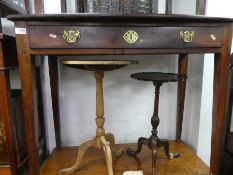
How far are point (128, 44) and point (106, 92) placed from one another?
2.23 feet

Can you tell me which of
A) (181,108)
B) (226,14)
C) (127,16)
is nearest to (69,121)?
(181,108)

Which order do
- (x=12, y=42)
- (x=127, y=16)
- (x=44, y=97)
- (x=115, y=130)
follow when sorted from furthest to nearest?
(x=115, y=130) < (x=44, y=97) < (x=12, y=42) < (x=127, y=16)

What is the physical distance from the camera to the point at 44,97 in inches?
54.5

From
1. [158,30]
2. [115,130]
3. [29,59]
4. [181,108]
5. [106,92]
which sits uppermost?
[158,30]

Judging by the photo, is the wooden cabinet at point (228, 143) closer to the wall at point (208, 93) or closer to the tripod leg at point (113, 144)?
the wall at point (208, 93)

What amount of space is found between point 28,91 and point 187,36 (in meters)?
0.68

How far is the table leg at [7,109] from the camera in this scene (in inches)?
36.2

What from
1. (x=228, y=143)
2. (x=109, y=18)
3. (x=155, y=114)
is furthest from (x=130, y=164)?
(x=109, y=18)

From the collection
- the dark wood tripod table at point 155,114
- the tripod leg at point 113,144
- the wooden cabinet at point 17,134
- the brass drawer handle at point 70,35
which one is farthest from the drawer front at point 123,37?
the tripod leg at point 113,144

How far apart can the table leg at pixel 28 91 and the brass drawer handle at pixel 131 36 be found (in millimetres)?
379

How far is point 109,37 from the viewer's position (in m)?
0.82

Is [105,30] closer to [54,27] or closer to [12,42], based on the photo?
[54,27]

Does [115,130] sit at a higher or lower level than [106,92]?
lower

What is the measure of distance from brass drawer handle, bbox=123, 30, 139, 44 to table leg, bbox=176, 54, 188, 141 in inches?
24.4
